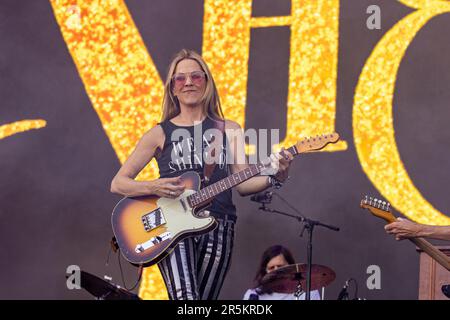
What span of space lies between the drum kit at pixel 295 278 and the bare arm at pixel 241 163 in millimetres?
1476

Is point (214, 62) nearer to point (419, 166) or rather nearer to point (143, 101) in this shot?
point (143, 101)

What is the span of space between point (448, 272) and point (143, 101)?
10.3 ft

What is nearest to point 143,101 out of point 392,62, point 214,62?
point 214,62

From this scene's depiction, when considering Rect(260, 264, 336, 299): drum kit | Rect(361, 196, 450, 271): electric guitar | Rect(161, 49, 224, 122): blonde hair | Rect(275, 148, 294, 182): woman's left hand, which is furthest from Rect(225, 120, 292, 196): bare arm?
Rect(260, 264, 336, 299): drum kit

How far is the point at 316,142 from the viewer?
5164 millimetres

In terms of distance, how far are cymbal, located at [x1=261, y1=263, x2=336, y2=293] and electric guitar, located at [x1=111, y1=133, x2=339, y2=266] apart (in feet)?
5.06

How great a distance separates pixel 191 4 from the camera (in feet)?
25.9

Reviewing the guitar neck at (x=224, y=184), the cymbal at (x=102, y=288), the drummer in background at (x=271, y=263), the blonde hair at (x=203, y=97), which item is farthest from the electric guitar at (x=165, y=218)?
the drummer in background at (x=271, y=263)

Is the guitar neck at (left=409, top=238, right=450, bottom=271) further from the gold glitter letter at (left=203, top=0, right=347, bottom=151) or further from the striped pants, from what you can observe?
the gold glitter letter at (left=203, top=0, right=347, bottom=151)

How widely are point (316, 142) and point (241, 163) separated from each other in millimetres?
459

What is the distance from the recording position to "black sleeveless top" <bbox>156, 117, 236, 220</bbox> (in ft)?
16.0

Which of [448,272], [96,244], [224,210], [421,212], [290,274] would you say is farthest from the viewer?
[96,244]

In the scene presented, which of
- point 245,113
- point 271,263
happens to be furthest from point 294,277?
point 245,113

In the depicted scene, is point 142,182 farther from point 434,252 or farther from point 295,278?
point 295,278
